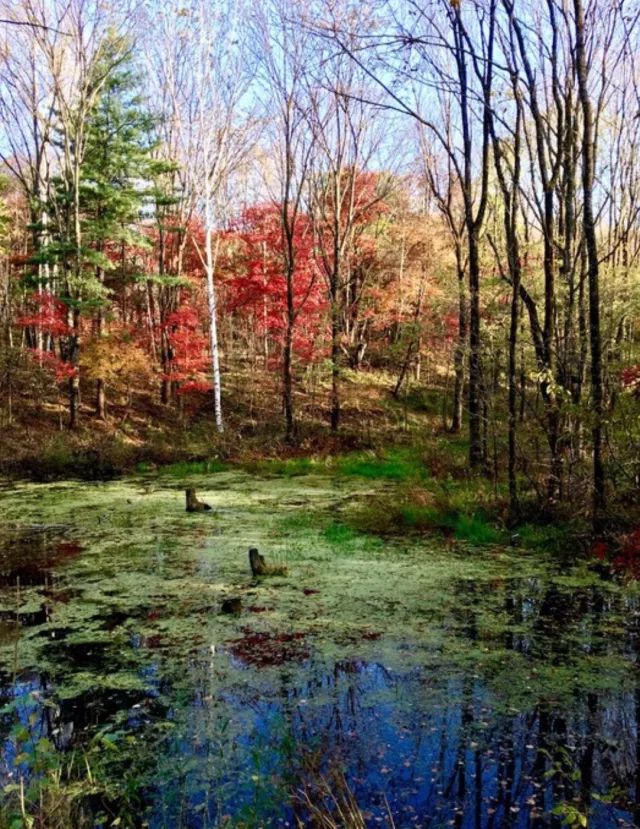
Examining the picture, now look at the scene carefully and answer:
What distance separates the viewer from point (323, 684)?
126 inches

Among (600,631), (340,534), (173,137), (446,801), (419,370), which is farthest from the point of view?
(419,370)

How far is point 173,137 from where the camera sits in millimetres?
15125

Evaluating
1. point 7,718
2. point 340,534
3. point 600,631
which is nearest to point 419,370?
point 340,534

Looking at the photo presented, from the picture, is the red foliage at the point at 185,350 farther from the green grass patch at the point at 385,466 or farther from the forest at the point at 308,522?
the green grass patch at the point at 385,466

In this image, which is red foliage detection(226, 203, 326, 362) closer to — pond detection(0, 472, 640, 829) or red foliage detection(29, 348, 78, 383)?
red foliage detection(29, 348, 78, 383)

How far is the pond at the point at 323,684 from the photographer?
92.1 inches

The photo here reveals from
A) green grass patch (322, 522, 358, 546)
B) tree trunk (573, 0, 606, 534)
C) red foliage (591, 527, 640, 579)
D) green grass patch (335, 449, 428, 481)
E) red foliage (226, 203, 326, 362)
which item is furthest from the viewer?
red foliage (226, 203, 326, 362)

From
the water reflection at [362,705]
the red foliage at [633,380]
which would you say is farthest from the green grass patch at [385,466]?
the water reflection at [362,705]

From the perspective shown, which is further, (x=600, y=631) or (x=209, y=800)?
(x=600, y=631)

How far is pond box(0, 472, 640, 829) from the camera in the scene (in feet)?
7.68

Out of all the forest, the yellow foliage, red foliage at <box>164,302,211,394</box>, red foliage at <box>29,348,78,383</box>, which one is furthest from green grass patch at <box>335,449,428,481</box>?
red foliage at <box>29,348,78,383</box>

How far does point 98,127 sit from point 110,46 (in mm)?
1546

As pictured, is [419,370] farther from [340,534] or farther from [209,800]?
[209,800]

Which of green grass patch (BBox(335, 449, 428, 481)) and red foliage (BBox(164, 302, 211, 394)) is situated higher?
red foliage (BBox(164, 302, 211, 394))
